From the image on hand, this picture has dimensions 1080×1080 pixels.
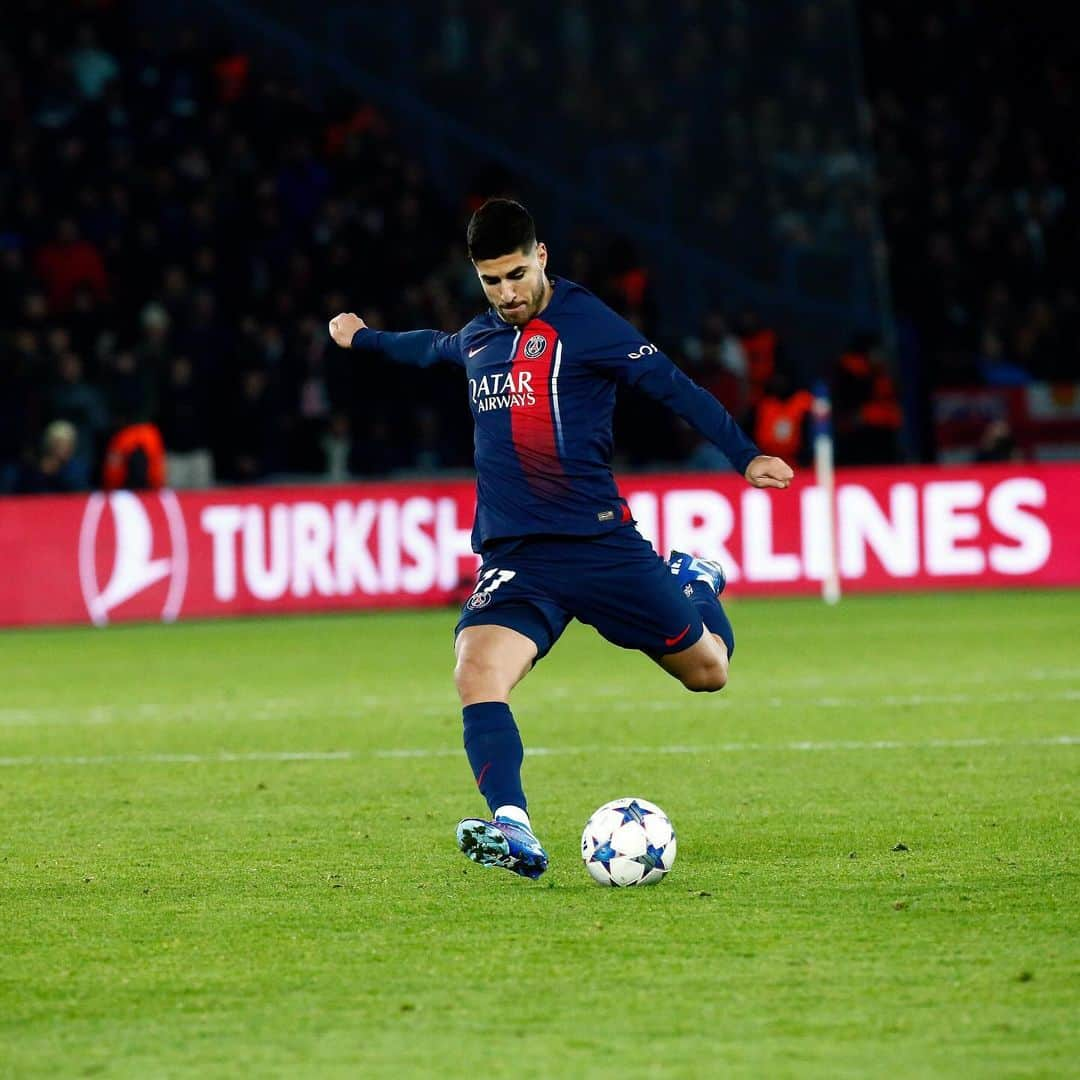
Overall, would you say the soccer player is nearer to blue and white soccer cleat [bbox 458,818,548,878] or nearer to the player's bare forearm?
Answer: the player's bare forearm

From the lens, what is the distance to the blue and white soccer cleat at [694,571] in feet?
25.4

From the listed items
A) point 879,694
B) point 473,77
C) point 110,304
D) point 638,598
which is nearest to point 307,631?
point 110,304

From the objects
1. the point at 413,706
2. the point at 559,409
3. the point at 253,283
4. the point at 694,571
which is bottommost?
the point at 413,706

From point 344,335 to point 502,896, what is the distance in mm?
2177

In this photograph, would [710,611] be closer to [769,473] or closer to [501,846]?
[769,473]

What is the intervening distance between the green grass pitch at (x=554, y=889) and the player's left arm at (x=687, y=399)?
1.15 meters

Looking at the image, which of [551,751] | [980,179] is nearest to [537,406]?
[551,751]

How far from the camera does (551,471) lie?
6.66 m

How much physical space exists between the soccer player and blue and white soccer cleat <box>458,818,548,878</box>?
411mm

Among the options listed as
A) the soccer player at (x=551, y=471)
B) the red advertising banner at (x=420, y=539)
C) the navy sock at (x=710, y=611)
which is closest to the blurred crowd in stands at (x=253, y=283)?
the red advertising banner at (x=420, y=539)

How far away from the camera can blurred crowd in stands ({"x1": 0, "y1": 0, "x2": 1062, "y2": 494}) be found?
62.1 ft

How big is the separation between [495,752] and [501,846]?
0.44 meters

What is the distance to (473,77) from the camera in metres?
22.5

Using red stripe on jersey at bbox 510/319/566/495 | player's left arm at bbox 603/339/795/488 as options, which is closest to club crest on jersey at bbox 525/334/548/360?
red stripe on jersey at bbox 510/319/566/495
